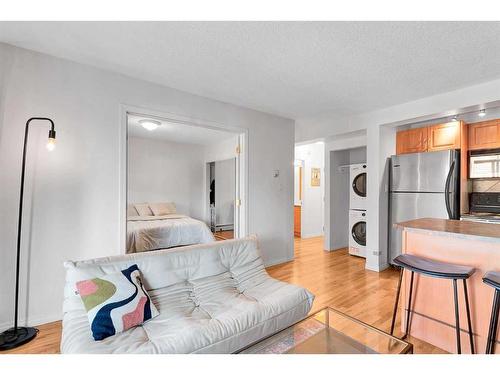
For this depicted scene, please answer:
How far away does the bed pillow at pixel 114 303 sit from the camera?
1391mm

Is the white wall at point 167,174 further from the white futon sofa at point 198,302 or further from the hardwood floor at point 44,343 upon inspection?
the white futon sofa at point 198,302

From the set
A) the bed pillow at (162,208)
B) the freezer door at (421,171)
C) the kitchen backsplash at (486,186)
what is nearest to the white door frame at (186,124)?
the freezer door at (421,171)

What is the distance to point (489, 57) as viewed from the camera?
7.15 feet

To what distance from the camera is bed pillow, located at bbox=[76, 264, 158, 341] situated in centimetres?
139

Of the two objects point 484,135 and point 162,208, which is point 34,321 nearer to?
point 162,208

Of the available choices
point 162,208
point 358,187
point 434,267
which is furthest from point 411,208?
point 162,208

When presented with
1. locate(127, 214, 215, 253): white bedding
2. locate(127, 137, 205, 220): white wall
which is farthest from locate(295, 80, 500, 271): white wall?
locate(127, 137, 205, 220): white wall

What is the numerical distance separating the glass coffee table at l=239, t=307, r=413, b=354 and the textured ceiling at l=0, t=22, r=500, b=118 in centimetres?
200

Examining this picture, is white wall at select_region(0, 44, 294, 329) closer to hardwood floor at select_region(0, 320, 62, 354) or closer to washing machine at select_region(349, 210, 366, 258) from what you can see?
hardwood floor at select_region(0, 320, 62, 354)

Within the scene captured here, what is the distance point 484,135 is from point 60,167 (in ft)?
16.0

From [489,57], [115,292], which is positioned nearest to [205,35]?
[115,292]

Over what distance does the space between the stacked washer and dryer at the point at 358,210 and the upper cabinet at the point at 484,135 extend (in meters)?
1.46

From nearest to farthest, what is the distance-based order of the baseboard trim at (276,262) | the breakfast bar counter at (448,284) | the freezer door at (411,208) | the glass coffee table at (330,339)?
the glass coffee table at (330,339) → the breakfast bar counter at (448,284) → the freezer door at (411,208) → the baseboard trim at (276,262)
